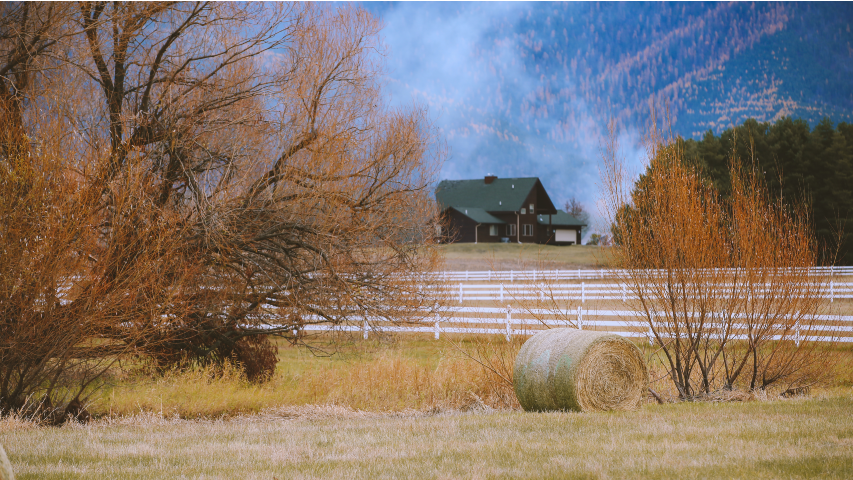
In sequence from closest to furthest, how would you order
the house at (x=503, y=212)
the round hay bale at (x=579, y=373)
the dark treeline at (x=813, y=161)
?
the round hay bale at (x=579, y=373), the dark treeline at (x=813, y=161), the house at (x=503, y=212)

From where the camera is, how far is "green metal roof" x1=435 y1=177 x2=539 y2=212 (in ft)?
187

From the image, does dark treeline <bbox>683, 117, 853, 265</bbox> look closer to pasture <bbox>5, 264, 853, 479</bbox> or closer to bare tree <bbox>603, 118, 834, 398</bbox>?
bare tree <bbox>603, 118, 834, 398</bbox>

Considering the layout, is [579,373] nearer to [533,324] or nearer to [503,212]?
[533,324]

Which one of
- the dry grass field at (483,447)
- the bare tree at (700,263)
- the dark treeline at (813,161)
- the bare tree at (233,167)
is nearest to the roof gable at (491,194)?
the dark treeline at (813,161)

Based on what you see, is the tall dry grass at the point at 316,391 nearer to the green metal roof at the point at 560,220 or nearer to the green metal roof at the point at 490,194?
the green metal roof at the point at 490,194

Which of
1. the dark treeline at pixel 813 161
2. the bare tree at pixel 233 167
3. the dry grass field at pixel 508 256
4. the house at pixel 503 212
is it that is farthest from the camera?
the house at pixel 503 212

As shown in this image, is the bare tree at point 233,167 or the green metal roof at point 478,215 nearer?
the bare tree at point 233,167

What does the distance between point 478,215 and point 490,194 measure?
4199 millimetres

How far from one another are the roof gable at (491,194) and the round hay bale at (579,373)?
156 feet

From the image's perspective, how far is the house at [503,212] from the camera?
2183 inches

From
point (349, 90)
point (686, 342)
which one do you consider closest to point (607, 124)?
point (686, 342)

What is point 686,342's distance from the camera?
9828 mm

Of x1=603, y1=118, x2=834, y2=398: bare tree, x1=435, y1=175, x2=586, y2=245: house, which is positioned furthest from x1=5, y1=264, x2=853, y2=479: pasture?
x1=435, y1=175, x2=586, y2=245: house

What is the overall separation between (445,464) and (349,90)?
8.65 meters
